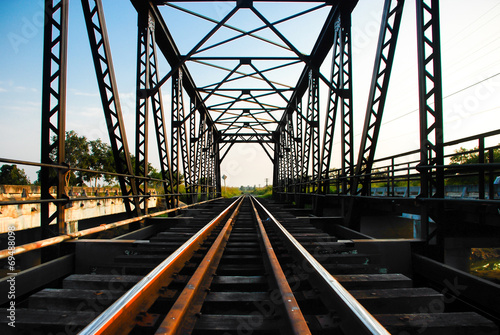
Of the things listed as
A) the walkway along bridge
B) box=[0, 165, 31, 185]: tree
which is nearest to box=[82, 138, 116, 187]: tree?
box=[0, 165, 31, 185]: tree

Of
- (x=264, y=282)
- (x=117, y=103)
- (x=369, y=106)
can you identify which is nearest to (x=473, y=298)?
(x=264, y=282)

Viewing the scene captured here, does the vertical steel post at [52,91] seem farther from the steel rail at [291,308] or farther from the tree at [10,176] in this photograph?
the tree at [10,176]

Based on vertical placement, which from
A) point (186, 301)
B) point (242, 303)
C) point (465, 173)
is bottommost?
point (242, 303)

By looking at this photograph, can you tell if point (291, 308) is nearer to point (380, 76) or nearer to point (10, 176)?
point (380, 76)

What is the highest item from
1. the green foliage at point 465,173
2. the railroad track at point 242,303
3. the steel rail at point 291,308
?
the green foliage at point 465,173

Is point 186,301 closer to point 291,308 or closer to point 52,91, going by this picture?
→ point 291,308

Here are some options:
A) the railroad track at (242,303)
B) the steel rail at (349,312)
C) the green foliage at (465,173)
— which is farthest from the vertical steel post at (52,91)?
the green foliage at (465,173)

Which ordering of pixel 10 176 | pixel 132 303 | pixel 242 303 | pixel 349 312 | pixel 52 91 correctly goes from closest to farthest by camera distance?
pixel 349 312, pixel 132 303, pixel 242 303, pixel 52 91, pixel 10 176

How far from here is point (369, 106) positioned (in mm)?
6223

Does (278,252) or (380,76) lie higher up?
(380,76)

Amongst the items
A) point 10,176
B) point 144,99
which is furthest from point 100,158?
point 144,99

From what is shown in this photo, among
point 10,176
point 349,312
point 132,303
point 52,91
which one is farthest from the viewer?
Result: point 10,176

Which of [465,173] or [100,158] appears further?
[100,158]

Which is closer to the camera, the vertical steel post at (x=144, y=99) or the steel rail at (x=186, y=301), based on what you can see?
the steel rail at (x=186, y=301)
